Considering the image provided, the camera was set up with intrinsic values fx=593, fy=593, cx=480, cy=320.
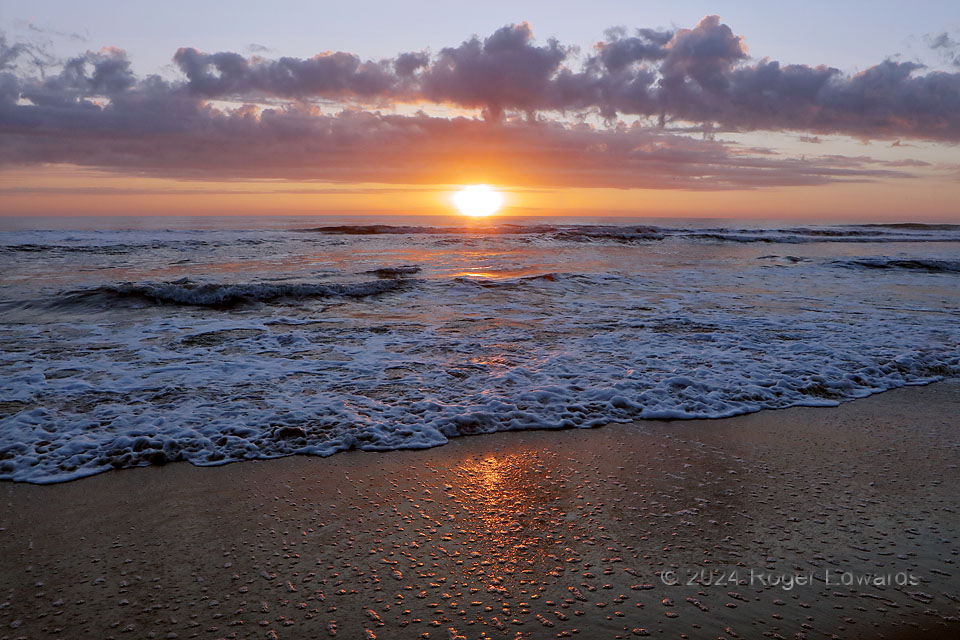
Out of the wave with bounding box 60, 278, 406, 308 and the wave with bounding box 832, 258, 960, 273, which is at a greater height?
the wave with bounding box 832, 258, 960, 273

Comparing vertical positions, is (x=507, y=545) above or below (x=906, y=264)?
below

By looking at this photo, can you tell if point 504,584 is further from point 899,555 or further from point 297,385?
point 297,385

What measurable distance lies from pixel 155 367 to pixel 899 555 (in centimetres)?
680

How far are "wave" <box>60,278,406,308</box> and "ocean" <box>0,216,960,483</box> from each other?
0.07 meters

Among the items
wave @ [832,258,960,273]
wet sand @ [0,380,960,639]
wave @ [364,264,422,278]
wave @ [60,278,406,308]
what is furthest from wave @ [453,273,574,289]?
wave @ [832,258,960,273]

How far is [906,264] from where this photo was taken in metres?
19.9

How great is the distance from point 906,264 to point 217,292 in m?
21.2

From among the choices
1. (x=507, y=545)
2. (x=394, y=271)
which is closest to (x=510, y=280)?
(x=394, y=271)

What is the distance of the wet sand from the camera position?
2.48m

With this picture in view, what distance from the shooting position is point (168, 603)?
2574mm

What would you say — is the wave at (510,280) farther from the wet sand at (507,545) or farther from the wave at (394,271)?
the wet sand at (507,545)

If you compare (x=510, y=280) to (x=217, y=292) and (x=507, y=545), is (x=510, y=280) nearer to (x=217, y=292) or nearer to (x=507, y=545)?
(x=217, y=292)

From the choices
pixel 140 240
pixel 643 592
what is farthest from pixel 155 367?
pixel 140 240

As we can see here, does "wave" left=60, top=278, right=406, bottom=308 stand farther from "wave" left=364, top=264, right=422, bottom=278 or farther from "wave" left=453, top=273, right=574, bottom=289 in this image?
"wave" left=364, top=264, right=422, bottom=278
